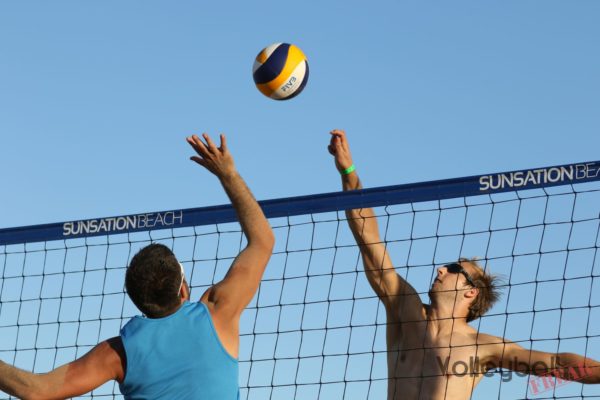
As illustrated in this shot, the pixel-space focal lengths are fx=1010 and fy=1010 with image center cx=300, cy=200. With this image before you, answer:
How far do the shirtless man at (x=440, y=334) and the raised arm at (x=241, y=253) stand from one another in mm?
2537

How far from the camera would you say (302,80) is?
7000 mm

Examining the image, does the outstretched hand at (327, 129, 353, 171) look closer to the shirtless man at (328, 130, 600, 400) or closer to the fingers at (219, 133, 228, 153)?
the shirtless man at (328, 130, 600, 400)

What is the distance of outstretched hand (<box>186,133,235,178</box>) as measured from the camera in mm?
3826

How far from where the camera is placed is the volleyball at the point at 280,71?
6.89 m

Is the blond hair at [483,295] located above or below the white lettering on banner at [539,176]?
below

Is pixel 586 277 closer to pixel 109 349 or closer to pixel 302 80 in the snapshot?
pixel 302 80

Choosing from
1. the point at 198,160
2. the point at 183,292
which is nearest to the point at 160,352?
the point at 183,292

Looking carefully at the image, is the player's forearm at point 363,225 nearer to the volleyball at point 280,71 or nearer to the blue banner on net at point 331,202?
the blue banner on net at point 331,202

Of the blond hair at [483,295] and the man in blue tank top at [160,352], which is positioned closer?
the man in blue tank top at [160,352]

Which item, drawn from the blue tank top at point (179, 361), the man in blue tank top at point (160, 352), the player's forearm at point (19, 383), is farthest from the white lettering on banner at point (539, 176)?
the player's forearm at point (19, 383)

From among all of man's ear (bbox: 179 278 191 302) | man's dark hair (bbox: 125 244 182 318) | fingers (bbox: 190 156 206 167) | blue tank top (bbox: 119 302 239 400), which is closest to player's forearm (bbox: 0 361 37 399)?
blue tank top (bbox: 119 302 239 400)

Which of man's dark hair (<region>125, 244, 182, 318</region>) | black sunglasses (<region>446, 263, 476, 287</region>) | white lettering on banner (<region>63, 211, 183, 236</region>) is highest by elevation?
white lettering on banner (<region>63, 211, 183, 236</region>)

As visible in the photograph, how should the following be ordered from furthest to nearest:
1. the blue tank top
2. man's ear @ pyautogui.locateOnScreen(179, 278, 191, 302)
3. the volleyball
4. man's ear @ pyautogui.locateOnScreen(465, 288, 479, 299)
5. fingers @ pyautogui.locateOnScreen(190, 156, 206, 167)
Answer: the volleyball, man's ear @ pyautogui.locateOnScreen(465, 288, 479, 299), fingers @ pyautogui.locateOnScreen(190, 156, 206, 167), man's ear @ pyautogui.locateOnScreen(179, 278, 191, 302), the blue tank top

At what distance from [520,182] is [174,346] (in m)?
3.38
